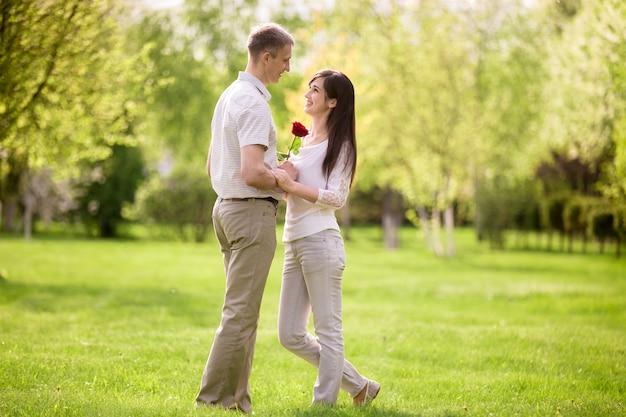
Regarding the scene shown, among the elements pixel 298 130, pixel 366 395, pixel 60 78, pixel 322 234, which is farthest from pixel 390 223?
pixel 322 234

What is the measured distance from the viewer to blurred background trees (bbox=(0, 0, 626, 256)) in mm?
21719

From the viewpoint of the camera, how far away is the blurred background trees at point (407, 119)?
21719mm

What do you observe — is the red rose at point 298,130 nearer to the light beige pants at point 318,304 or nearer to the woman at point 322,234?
the woman at point 322,234

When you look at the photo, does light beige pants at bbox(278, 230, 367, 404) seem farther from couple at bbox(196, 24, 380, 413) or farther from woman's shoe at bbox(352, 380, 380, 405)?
woman's shoe at bbox(352, 380, 380, 405)

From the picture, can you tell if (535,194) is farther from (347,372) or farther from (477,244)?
(347,372)

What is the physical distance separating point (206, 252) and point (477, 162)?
877 centimetres

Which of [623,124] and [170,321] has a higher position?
[623,124]

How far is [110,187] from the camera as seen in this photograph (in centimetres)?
2811

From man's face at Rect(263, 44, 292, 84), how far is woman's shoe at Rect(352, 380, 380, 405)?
7.04 ft

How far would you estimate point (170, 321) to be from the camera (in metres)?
9.75

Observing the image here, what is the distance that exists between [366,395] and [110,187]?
2443 centimetres

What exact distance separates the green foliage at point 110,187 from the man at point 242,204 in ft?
79.3

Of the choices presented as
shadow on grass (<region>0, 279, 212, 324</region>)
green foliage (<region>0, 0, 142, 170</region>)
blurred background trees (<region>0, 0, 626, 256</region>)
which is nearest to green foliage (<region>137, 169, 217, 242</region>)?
blurred background trees (<region>0, 0, 626, 256</region>)

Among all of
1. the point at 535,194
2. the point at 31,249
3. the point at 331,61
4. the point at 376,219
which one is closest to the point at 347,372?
the point at 31,249
